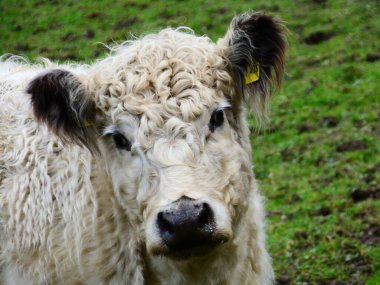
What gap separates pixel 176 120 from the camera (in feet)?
14.6

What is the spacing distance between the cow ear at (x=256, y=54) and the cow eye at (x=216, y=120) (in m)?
0.39

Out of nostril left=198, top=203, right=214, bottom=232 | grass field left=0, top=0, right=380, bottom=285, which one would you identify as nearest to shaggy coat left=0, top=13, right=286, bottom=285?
nostril left=198, top=203, right=214, bottom=232

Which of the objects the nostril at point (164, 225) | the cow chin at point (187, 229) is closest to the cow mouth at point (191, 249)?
the cow chin at point (187, 229)

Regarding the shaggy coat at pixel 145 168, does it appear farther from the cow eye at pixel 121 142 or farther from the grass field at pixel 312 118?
the grass field at pixel 312 118

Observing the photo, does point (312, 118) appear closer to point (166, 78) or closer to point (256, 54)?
point (256, 54)

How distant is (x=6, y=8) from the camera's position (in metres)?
20.8

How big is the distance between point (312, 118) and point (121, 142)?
653 cm

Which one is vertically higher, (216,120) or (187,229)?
(216,120)

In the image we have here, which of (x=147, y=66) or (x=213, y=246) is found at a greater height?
(x=147, y=66)

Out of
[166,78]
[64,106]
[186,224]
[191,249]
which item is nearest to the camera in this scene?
[186,224]

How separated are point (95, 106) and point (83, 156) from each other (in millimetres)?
506

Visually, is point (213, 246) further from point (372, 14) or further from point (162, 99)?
point (372, 14)

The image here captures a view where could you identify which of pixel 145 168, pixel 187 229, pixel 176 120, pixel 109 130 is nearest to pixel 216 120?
pixel 176 120

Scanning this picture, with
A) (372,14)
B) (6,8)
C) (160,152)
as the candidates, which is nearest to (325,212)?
(160,152)
